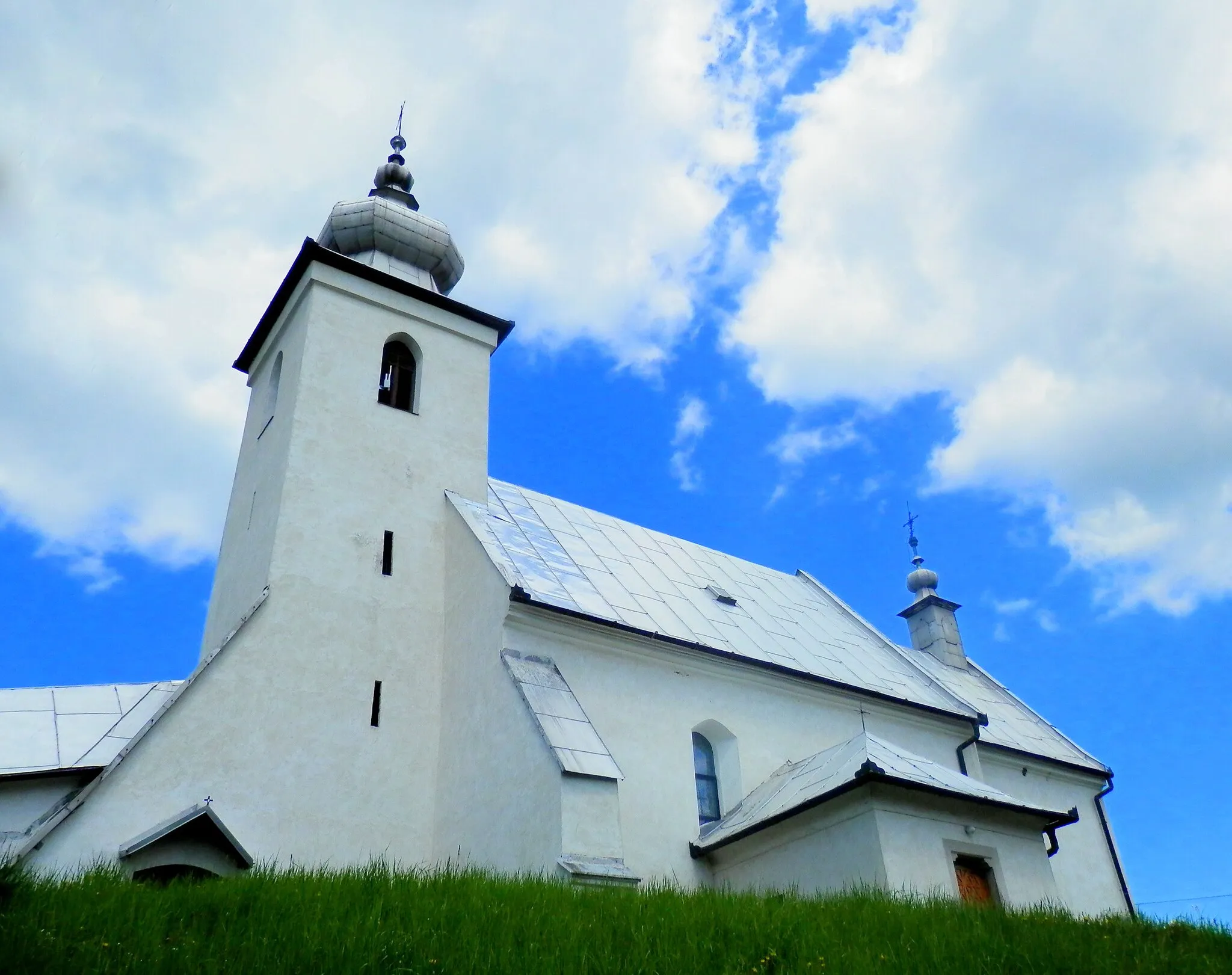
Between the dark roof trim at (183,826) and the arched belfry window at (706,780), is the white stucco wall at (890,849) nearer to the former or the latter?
the arched belfry window at (706,780)

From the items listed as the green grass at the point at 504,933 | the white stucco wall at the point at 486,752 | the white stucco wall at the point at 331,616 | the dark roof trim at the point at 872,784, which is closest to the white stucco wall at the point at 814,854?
the dark roof trim at the point at 872,784

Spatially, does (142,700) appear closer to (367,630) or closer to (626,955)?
(367,630)

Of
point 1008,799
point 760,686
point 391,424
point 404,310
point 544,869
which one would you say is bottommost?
point 544,869

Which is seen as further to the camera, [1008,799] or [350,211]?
[350,211]

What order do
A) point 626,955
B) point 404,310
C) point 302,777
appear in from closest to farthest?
point 626,955, point 302,777, point 404,310

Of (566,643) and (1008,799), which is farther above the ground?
(566,643)

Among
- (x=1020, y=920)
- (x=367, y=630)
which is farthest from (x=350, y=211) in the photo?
(x=1020, y=920)

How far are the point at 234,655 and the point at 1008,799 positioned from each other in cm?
951

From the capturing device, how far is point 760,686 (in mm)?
15578

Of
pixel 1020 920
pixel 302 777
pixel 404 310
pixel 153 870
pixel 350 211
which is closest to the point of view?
pixel 1020 920

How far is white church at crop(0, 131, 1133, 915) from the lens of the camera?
11258 millimetres

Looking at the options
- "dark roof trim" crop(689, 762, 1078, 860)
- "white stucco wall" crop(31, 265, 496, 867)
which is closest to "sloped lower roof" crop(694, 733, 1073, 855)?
"dark roof trim" crop(689, 762, 1078, 860)

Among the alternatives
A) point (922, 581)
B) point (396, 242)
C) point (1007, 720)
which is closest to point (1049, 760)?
point (1007, 720)

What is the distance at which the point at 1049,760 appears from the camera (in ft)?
65.6
